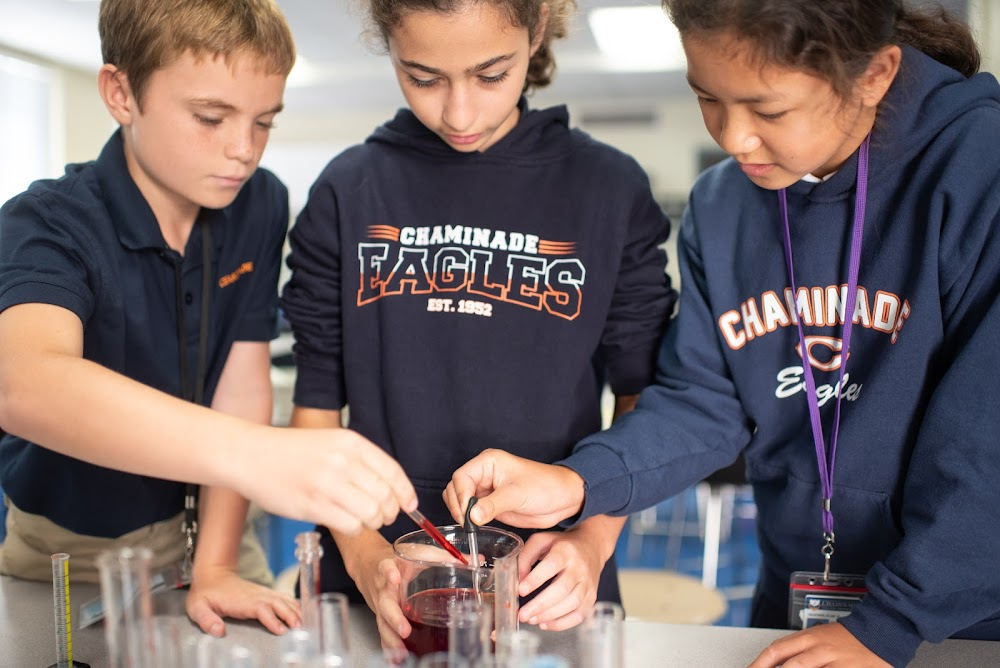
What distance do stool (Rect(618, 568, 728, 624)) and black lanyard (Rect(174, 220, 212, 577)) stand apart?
149cm

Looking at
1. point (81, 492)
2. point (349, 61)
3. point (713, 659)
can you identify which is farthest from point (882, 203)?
point (349, 61)

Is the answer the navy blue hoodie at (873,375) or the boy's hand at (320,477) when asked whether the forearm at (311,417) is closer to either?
the navy blue hoodie at (873,375)

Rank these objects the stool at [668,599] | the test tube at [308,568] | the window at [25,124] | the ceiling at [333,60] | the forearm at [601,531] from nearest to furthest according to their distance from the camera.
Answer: the test tube at [308,568] < the forearm at [601,531] < the stool at [668,599] < the ceiling at [333,60] < the window at [25,124]

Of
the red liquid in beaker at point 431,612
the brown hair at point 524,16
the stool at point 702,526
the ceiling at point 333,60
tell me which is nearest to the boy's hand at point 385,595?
the red liquid in beaker at point 431,612

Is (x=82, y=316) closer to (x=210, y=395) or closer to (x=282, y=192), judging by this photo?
(x=210, y=395)

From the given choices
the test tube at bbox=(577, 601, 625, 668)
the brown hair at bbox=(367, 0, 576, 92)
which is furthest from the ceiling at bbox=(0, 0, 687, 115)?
the test tube at bbox=(577, 601, 625, 668)

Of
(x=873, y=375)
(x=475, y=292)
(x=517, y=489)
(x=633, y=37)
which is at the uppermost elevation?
(x=633, y=37)

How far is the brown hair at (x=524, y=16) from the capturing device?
3.85ft

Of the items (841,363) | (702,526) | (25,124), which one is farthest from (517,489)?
(25,124)

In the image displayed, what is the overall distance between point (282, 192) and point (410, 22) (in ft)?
1.66

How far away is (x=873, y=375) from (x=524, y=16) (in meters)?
0.66

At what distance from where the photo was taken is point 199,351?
4.67 feet

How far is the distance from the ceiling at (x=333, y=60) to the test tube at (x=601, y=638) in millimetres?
3913

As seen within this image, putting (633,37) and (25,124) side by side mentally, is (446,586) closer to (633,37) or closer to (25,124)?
(633,37)
